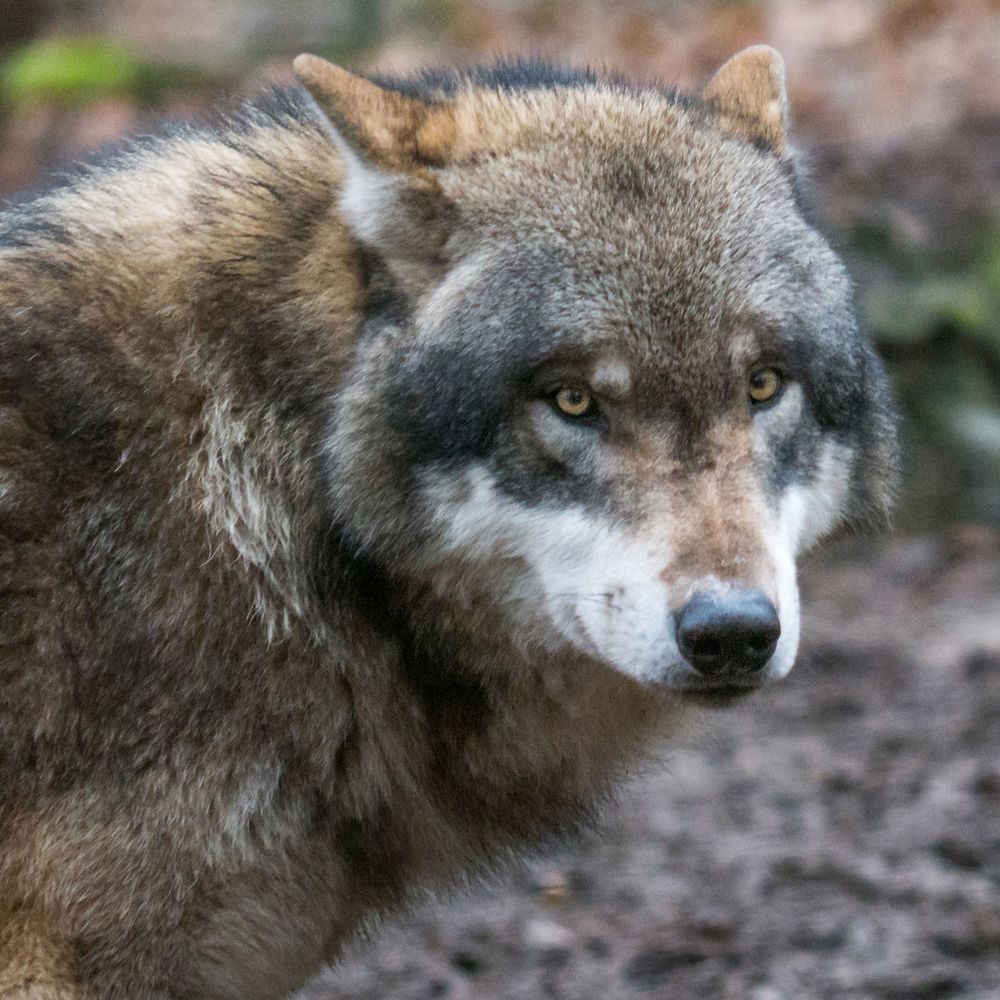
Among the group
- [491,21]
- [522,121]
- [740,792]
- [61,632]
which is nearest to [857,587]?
[740,792]

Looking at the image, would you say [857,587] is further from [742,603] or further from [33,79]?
[33,79]

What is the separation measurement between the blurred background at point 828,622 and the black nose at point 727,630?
1100 millimetres

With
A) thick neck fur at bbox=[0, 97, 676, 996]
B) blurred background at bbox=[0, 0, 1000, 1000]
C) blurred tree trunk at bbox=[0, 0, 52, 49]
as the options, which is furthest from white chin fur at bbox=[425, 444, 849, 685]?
blurred tree trunk at bbox=[0, 0, 52, 49]

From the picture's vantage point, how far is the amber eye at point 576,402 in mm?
3516

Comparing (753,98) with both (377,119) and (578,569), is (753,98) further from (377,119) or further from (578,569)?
(578,569)

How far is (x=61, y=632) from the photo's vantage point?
3.42 meters

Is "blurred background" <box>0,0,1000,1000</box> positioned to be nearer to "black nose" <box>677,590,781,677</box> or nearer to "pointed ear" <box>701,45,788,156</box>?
"pointed ear" <box>701,45,788,156</box>

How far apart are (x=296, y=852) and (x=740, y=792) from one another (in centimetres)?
334

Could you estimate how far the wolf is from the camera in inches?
134

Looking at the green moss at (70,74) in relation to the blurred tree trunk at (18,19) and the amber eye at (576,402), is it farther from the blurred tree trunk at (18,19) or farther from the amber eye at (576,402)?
the amber eye at (576,402)

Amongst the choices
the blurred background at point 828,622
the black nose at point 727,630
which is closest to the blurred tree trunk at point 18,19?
the blurred background at point 828,622

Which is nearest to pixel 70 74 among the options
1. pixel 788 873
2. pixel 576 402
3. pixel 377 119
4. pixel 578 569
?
pixel 788 873

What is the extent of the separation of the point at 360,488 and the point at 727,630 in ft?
3.15

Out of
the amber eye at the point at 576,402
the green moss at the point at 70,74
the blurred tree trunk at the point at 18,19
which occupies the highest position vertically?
the blurred tree trunk at the point at 18,19
